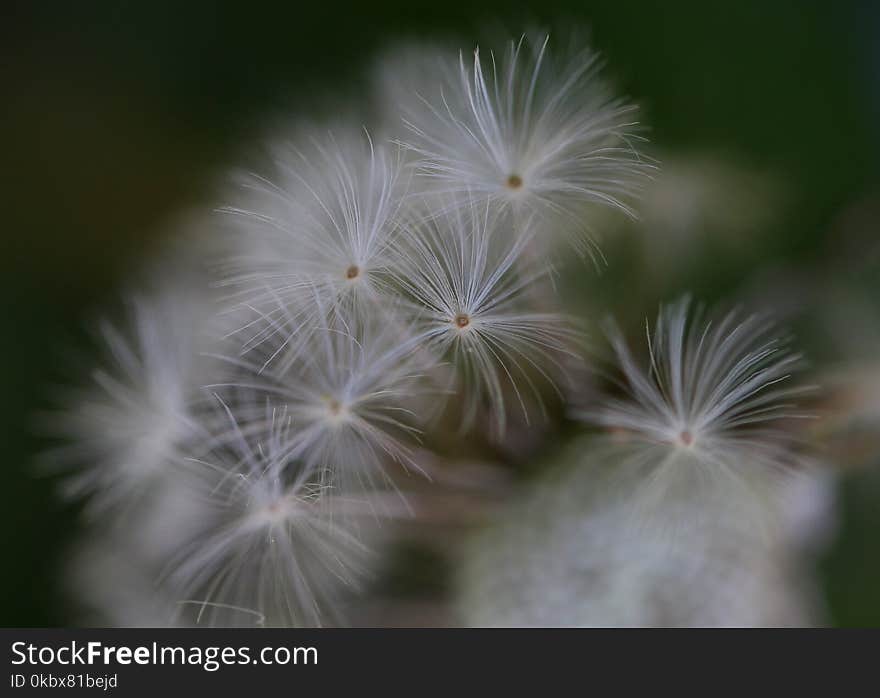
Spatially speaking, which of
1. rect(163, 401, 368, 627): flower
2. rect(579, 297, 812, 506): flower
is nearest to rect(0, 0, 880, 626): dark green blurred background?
rect(579, 297, 812, 506): flower

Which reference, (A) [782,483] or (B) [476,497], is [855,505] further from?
(B) [476,497]

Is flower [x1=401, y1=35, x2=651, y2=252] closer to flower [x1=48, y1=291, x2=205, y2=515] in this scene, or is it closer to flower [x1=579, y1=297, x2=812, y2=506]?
flower [x1=579, y1=297, x2=812, y2=506]

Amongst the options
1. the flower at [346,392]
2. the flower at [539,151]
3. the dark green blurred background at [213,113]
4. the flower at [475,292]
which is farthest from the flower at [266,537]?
the dark green blurred background at [213,113]

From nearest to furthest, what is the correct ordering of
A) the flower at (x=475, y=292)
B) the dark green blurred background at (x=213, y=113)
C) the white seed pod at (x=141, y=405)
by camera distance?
the flower at (x=475, y=292)
the white seed pod at (x=141, y=405)
the dark green blurred background at (x=213, y=113)

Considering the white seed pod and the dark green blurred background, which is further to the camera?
the dark green blurred background

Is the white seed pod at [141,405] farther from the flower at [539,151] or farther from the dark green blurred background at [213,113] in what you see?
the flower at [539,151]

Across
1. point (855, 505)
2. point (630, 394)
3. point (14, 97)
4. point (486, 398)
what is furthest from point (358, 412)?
point (14, 97)
